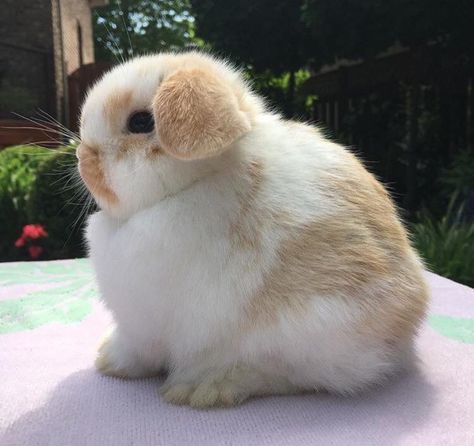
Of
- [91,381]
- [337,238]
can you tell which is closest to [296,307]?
[337,238]

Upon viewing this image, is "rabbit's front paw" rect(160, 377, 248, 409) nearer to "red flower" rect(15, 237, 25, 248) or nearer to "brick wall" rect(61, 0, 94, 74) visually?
"brick wall" rect(61, 0, 94, 74)

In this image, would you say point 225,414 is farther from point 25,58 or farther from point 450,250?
point 450,250

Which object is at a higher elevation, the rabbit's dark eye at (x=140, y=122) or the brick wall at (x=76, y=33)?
the brick wall at (x=76, y=33)

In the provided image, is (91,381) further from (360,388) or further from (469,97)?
(469,97)

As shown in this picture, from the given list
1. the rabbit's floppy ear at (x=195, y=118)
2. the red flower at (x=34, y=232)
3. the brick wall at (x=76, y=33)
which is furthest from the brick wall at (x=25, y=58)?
the rabbit's floppy ear at (x=195, y=118)

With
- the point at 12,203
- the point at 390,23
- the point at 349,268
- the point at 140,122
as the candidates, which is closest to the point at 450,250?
the point at 390,23

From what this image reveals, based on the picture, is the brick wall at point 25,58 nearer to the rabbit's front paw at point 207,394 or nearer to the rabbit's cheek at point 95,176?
the rabbit's cheek at point 95,176
